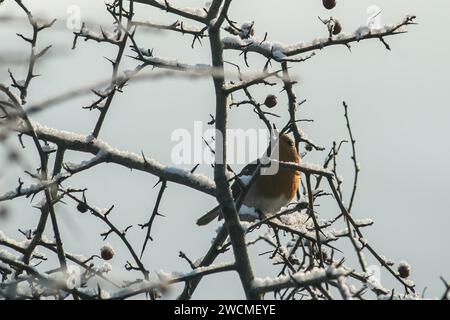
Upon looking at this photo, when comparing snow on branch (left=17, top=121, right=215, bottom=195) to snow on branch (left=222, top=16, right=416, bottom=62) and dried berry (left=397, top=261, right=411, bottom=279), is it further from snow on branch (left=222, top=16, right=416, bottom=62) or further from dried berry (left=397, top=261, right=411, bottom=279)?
dried berry (left=397, top=261, right=411, bottom=279)

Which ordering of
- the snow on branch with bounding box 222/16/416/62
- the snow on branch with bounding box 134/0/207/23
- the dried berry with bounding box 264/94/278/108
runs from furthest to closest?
the dried berry with bounding box 264/94/278/108 < the snow on branch with bounding box 222/16/416/62 < the snow on branch with bounding box 134/0/207/23

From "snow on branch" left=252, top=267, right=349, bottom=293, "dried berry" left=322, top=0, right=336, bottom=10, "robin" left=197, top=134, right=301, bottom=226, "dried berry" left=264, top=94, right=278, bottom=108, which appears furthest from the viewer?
"robin" left=197, top=134, right=301, bottom=226

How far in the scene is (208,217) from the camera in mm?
6488

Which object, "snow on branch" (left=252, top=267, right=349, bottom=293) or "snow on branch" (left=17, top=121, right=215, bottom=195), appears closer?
"snow on branch" (left=252, top=267, right=349, bottom=293)

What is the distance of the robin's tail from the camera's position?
645 cm

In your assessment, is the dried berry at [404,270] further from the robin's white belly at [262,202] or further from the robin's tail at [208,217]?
the robin's tail at [208,217]

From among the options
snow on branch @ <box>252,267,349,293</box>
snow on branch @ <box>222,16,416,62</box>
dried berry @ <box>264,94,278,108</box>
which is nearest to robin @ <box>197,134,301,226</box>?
dried berry @ <box>264,94,278,108</box>

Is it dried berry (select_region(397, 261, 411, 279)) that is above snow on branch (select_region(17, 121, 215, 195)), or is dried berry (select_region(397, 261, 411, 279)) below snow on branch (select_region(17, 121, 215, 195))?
below

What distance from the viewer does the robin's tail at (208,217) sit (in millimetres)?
6449

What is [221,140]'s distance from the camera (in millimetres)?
3926

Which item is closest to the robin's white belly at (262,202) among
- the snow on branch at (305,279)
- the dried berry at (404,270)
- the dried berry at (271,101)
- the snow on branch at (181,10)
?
the dried berry at (271,101)

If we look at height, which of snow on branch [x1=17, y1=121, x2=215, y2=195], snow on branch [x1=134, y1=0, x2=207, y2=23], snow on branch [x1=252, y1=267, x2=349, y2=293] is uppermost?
snow on branch [x1=134, y1=0, x2=207, y2=23]
